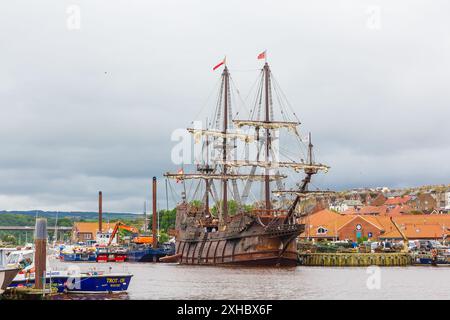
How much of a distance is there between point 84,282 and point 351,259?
61425 millimetres

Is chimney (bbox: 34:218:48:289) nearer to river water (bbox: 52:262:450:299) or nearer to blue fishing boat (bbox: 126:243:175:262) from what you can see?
river water (bbox: 52:262:450:299)

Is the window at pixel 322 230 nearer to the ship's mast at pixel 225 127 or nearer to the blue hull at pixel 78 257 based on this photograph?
the ship's mast at pixel 225 127

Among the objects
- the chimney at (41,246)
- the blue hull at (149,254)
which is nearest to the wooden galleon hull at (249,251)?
the blue hull at (149,254)

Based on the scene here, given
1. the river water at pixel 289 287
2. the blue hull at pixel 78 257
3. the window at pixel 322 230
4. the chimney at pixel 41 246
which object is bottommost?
the river water at pixel 289 287

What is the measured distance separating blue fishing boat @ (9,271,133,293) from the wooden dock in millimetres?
57636

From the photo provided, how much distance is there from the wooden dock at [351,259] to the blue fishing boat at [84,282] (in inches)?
2269

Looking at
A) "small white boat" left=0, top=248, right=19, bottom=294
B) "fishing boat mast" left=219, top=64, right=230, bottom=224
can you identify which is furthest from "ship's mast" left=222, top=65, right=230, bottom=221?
"small white boat" left=0, top=248, right=19, bottom=294

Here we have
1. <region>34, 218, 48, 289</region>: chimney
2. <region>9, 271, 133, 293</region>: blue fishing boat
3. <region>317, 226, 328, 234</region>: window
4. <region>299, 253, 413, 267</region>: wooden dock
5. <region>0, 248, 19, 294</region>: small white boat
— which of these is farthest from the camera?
<region>317, 226, 328, 234</region>: window

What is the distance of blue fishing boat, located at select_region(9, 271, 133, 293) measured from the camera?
58.4 meters

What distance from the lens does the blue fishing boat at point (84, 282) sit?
58.4 metres

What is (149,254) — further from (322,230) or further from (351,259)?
(351,259)

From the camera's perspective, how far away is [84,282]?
5950 cm
